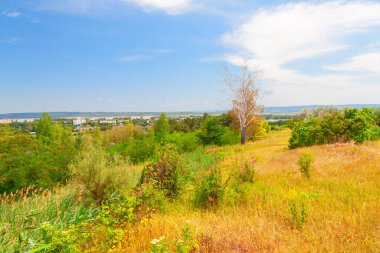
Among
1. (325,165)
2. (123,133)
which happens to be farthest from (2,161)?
(123,133)

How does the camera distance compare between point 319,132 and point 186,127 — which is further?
point 186,127

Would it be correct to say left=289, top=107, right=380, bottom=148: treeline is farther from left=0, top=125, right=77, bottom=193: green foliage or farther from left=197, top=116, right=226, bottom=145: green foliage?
left=0, top=125, right=77, bottom=193: green foliage

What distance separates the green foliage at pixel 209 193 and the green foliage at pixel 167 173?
1.15 m

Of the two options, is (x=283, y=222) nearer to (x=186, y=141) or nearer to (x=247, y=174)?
(x=247, y=174)

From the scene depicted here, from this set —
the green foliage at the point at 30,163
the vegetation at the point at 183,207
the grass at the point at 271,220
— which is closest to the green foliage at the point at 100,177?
the vegetation at the point at 183,207

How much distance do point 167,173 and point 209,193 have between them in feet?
5.94

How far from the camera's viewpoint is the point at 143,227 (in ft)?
16.1

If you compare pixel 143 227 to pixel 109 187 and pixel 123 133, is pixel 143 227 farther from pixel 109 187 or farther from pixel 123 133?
pixel 123 133

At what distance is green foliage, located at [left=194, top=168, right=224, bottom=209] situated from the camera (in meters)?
6.50

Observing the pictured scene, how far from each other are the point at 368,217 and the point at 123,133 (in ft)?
230

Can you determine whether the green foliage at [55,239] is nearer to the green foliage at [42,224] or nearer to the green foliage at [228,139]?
the green foliage at [42,224]

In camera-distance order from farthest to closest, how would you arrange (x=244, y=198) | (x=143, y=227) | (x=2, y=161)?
1. (x=2, y=161)
2. (x=244, y=198)
3. (x=143, y=227)

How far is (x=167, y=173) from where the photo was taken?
793 centimetres

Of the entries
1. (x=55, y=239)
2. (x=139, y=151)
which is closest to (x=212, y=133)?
(x=139, y=151)
